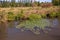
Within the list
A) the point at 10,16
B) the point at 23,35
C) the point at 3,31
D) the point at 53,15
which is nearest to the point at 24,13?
the point at 10,16

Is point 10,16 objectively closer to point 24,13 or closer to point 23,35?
point 24,13

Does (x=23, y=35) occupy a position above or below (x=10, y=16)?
below

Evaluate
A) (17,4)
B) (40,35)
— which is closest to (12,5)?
(17,4)

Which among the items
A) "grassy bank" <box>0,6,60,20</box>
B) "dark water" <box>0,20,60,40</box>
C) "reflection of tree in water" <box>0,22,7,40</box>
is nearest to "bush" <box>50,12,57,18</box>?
"grassy bank" <box>0,6,60,20</box>

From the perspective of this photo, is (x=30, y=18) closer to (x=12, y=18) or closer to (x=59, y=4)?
(x=12, y=18)

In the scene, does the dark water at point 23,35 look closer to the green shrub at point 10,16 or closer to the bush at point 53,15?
the green shrub at point 10,16

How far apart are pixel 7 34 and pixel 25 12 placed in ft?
17.3

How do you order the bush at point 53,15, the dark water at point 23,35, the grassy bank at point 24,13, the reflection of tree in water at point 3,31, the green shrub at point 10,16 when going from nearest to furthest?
the dark water at point 23,35
the reflection of tree in water at point 3,31
the green shrub at point 10,16
the grassy bank at point 24,13
the bush at point 53,15

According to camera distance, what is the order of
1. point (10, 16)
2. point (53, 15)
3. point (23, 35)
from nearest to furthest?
point (23, 35), point (10, 16), point (53, 15)

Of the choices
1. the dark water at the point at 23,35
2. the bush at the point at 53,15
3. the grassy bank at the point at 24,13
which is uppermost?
the grassy bank at the point at 24,13

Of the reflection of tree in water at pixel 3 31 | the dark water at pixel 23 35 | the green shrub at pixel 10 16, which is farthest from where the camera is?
the green shrub at pixel 10 16

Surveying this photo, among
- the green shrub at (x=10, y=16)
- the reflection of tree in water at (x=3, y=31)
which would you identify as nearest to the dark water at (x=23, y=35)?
the reflection of tree in water at (x=3, y=31)

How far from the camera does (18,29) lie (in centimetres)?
1310

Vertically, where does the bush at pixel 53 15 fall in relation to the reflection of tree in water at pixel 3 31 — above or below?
below
